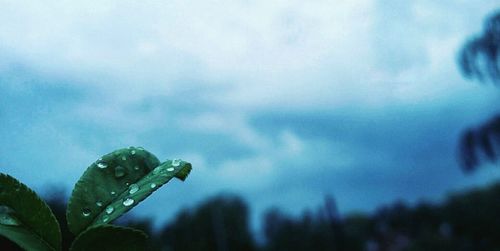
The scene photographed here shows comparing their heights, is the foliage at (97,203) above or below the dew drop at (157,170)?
below

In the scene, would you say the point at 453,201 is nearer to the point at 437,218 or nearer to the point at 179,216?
the point at 437,218

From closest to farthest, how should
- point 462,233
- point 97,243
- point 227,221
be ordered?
point 97,243
point 462,233
point 227,221

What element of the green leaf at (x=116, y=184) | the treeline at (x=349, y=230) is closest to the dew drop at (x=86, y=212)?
the green leaf at (x=116, y=184)

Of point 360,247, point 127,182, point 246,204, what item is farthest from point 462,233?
point 127,182

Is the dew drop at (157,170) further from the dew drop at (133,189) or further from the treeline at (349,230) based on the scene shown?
the treeline at (349,230)

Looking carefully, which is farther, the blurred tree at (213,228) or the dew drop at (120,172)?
the blurred tree at (213,228)

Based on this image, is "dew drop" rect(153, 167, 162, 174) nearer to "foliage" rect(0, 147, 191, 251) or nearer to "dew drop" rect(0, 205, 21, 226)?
"foliage" rect(0, 147, 191, 251)

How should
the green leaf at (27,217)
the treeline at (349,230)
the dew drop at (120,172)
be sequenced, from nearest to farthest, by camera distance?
the green leaf at (27,217) < the dew drop at (120,172) < the treeline at (349,230)
